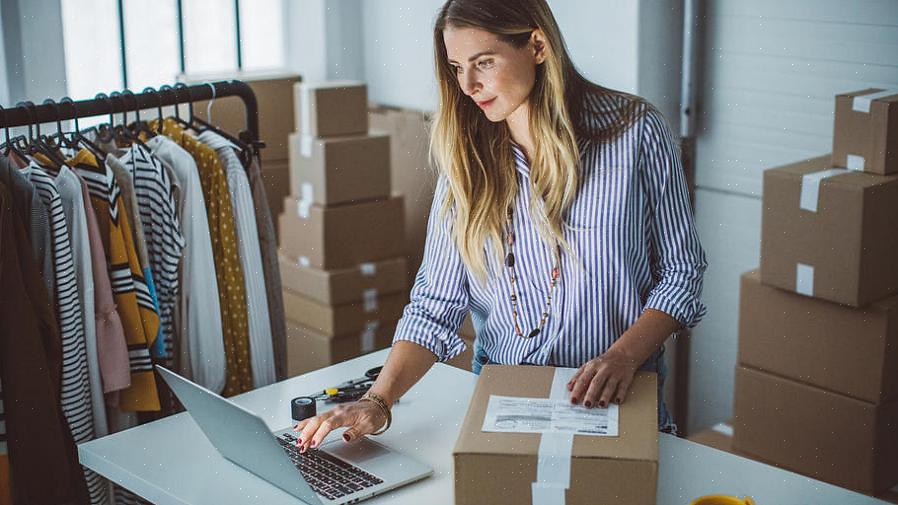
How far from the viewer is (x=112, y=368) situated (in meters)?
2.07

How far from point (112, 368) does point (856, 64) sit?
210 cm

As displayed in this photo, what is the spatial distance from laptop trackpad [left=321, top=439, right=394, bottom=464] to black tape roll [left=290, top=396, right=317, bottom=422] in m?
0.14

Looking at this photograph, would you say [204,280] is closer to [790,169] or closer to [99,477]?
[99,477]

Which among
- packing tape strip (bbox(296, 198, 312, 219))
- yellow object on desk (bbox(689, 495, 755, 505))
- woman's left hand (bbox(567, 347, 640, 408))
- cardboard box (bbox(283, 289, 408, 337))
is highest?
woman's left hand (bbox(567, 347, 640, 408))

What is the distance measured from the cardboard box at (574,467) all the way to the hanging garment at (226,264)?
1.15m

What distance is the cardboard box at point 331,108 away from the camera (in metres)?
3.58

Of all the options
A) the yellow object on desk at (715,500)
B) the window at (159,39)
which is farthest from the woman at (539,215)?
the window at (159,39)

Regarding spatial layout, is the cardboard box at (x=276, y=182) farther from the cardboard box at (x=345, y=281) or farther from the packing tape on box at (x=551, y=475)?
the packing tape on box at (x=551, y=475)

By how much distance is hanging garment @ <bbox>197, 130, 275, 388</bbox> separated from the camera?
2.33m

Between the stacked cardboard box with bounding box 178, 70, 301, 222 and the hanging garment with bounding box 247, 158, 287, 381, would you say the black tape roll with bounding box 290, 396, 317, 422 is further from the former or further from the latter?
the stacked cardboard box with bounding box 178, 70, 301, 222

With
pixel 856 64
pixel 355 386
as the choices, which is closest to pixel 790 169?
pixel 856 64

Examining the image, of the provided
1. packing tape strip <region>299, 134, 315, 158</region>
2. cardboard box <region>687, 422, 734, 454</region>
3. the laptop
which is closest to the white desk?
the laptop

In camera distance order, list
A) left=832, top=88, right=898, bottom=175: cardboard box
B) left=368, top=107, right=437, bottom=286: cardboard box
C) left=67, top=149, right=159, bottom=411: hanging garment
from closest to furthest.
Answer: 1. left=67, top=149, right=159, bottom=411: hanging garment
2. left=832, top=88, right=898, bottom=175: cardboard box
3. left=368, top=107, right=437, bottom=286: cardboard box

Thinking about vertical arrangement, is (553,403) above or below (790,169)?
below
